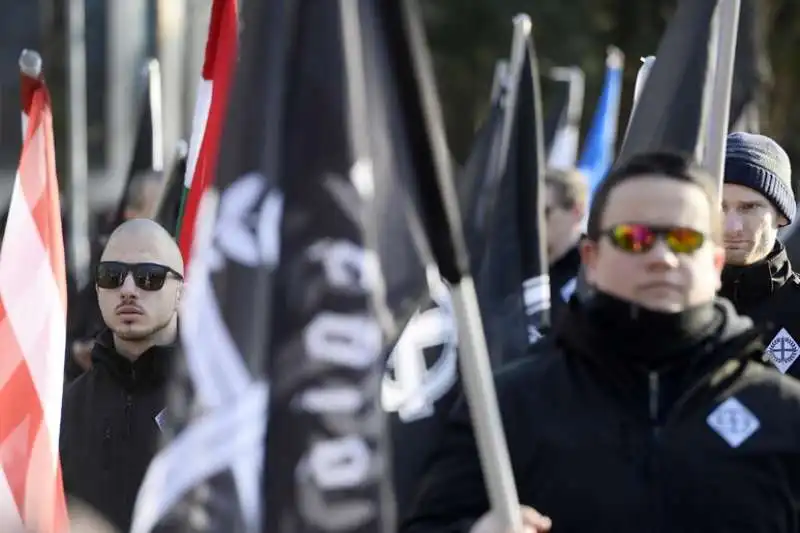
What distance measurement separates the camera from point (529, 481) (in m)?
3.69

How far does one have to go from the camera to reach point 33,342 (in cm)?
542

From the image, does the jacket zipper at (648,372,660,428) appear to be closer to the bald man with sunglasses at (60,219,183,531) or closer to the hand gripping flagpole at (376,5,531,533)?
the hand gripping flagpole at (376,5,531,533)

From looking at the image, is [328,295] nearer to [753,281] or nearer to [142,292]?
[753,281]

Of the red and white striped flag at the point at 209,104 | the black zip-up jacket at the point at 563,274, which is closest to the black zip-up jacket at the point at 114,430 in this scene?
the red and white striped flag at the point at 209,104

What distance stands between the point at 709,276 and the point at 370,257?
2.18ft

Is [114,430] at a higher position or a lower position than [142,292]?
lower

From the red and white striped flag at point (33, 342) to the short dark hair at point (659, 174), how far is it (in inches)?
77.3

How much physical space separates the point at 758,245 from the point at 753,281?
4.8 inches

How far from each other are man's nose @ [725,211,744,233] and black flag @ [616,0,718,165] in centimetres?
52

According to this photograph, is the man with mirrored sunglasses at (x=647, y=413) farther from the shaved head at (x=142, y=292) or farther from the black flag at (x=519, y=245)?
the black flag at (x=519, y=245)

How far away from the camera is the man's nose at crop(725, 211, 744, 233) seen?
18.3ft

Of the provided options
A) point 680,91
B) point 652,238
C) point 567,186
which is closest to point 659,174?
point 652,238

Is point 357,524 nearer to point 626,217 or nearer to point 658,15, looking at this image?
point 626,217

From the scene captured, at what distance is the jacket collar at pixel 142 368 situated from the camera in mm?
5930
